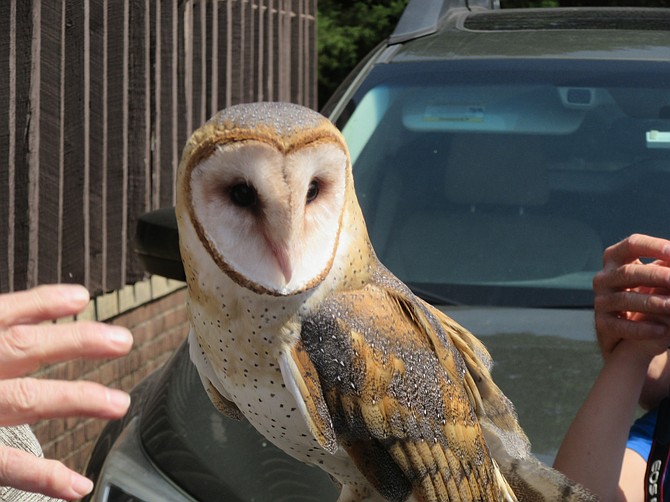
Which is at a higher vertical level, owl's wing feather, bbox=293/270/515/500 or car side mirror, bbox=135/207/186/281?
owl's wing feather, bbox=293/270/515/500

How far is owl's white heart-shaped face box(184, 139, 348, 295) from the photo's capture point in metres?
1.40

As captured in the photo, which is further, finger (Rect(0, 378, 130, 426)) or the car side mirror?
the car side mirror

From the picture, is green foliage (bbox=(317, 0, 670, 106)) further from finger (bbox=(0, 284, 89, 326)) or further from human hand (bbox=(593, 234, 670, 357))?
finger (bbox=(0, 284, 89, 326))

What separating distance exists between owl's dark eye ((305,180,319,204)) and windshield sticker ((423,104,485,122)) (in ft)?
6.17

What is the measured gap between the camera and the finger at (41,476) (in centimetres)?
116

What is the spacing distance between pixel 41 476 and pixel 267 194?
0.47m

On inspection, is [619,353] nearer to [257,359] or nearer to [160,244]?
[257,359]

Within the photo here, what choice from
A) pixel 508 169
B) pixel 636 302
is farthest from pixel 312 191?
pixel 508 169

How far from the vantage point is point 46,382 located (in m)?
1.20

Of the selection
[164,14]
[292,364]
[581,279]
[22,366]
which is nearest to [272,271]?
[292,364]

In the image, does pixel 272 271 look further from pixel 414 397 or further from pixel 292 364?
pixel 414 397

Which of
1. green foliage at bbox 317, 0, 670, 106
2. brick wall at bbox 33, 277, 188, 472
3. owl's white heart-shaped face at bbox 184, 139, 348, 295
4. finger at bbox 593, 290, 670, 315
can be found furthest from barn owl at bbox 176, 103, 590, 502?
green foliage at bbox 317, 0, 670, 106

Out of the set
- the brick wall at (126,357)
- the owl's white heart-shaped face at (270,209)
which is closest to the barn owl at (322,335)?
the owl's white heart-shaped face at (270,209)

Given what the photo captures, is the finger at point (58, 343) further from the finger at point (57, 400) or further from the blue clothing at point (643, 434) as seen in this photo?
the blue clothing at point (643, 434)
